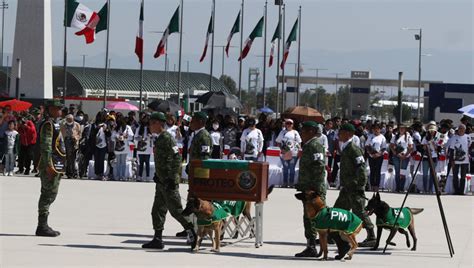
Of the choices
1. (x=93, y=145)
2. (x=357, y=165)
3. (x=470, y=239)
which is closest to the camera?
(x=357, y=165)

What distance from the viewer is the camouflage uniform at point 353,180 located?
49.3 ft

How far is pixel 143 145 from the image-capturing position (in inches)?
1124

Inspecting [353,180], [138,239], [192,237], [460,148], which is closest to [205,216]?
A: [192,237]

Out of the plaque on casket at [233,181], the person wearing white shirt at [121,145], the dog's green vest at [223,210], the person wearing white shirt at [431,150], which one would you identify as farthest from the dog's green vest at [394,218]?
the person wearing white shirt at [121,145]

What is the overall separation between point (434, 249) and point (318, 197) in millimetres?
2804

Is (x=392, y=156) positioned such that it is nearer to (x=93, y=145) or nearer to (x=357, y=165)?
(x=93, y=145)

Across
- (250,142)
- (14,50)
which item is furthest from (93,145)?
(14,50)

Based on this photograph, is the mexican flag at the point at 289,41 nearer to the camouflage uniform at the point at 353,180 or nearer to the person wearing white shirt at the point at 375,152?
the person wearing white shirt at the point at 375,152

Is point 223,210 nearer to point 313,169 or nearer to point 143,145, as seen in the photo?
point 313,169

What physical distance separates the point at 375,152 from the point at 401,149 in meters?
0.80

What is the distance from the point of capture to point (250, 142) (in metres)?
27.5

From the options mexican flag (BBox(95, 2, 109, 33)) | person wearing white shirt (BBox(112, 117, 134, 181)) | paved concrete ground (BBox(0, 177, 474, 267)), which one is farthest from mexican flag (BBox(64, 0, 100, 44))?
paved concrete ground (BBox(0, 177, 474, 267))

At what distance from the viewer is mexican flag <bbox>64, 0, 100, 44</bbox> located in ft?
140

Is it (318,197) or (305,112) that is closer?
(318,197)
